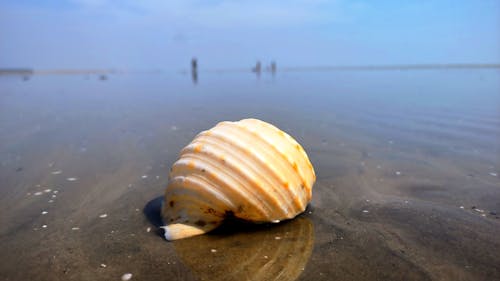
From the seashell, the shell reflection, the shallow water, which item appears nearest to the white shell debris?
the shallow water

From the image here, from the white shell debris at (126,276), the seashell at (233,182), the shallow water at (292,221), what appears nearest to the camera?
the white shell debris at (126,276)

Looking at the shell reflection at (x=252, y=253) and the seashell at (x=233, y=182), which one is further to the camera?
the seashell at (x=233, y=182)

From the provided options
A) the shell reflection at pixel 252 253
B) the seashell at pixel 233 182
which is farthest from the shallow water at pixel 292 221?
the seashell at pixel 233 182

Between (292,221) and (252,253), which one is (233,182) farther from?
(292,221)

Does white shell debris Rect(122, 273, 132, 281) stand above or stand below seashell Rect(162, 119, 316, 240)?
below

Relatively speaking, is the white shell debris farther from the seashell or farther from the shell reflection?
the seashell

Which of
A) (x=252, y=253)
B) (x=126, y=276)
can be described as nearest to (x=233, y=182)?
(x=252, y=253)

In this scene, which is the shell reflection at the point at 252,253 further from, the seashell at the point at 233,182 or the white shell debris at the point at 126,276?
the white shell debris at the point at 126,276
